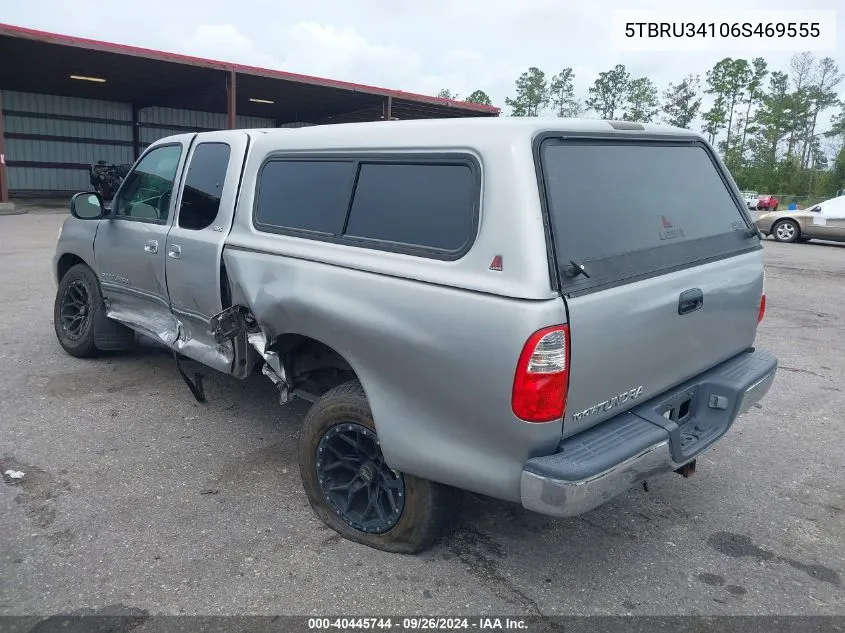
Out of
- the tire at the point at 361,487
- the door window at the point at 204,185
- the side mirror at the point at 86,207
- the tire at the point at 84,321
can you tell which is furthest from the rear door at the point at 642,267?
the tire at the point at 84,321

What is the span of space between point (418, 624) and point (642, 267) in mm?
1695

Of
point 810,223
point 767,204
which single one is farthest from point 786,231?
point 767,204

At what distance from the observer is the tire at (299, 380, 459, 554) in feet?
9.25

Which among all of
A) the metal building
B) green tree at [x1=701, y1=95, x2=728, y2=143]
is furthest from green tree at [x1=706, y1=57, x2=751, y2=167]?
the metal building

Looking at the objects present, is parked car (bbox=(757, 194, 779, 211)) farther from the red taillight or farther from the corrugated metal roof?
the red taillight

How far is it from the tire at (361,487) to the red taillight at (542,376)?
0.65 m

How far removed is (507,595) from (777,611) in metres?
1.08

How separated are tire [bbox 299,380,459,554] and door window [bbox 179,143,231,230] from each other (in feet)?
5.06

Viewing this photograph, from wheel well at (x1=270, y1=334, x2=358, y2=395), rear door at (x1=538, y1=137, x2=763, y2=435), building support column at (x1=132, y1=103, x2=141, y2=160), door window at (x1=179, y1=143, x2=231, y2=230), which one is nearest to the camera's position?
rear door at (x1=538, y1=137, x2=763, y2=435)

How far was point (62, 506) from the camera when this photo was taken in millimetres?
3299

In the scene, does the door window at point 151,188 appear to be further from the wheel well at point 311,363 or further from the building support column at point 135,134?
the building support column at point 135,134

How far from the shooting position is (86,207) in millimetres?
4805

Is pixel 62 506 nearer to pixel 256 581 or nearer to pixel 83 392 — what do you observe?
pixel 256 581

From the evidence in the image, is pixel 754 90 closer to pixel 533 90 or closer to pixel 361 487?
pixel 533 90
